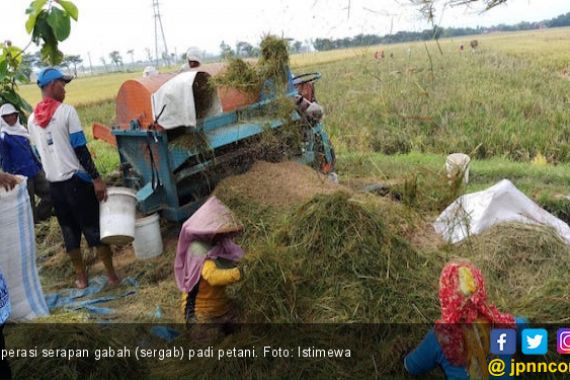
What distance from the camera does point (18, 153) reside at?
18.8 feet

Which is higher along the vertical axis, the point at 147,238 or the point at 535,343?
Answer: the point at 535,343

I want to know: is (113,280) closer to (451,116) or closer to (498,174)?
(498,174)

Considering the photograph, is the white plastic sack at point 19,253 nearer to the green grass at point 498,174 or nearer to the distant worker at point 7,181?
the distant worker at point 7,181

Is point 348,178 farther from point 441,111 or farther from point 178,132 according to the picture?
point 441,111

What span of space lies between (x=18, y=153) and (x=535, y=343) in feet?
17.9

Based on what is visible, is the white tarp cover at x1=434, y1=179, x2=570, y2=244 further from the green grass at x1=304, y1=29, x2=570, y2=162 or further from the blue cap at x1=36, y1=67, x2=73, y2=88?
the blue cap at x1=36, y1=67, x2=73, y2=88

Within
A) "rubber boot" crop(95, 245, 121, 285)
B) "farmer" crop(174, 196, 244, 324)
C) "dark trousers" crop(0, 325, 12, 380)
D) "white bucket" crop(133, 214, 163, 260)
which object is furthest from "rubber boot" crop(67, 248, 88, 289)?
"dark trousers" crop(0, 325, 12, 380)

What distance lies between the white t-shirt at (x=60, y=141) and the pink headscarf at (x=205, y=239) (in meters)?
1.66

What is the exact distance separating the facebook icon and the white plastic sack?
10.8ft

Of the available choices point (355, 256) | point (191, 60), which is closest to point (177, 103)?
point (191, 60)

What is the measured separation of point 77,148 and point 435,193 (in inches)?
120

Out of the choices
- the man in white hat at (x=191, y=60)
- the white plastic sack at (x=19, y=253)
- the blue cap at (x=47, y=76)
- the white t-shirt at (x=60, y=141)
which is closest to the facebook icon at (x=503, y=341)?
the white plastic sack at (x=19, y=253)

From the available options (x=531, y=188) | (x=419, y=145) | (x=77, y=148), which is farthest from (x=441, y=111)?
(x=77, y=148)

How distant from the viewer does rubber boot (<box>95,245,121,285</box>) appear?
15.7 ft
